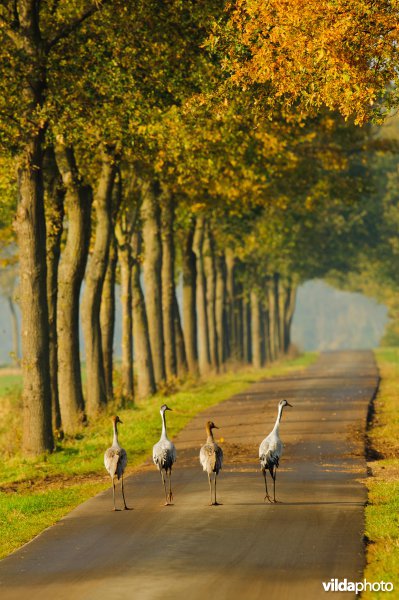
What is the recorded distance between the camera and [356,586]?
12.5 meters

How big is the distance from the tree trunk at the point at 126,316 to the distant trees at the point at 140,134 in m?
0.07

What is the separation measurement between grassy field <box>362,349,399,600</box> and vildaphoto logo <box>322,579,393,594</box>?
0.11m

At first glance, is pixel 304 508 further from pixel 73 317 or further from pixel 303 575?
pixel 73 317

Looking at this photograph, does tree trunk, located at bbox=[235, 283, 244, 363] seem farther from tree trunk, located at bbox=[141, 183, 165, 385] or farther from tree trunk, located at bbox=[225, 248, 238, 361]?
tree trunk, located at bbox=[141, 183, 165, 385]

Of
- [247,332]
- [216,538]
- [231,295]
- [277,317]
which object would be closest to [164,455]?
[216,538]

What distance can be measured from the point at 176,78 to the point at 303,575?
1675 cm

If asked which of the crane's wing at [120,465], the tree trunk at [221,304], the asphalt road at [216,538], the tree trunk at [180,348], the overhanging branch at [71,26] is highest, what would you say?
the overhanging branch at [71,26]

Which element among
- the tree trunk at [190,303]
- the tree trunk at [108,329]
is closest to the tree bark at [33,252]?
the tree trunk at [108,329]

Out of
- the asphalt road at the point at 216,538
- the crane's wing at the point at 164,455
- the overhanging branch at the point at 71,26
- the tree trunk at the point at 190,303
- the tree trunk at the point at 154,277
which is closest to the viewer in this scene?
the asphalt road at the point at 216,538

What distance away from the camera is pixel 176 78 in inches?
1085

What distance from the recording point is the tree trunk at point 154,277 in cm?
4475

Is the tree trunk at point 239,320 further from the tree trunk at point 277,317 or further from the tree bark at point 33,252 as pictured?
the tree bark at point 33,252

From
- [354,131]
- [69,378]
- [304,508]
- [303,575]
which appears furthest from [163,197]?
[303,575]

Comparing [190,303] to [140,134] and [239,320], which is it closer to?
[140,134]
